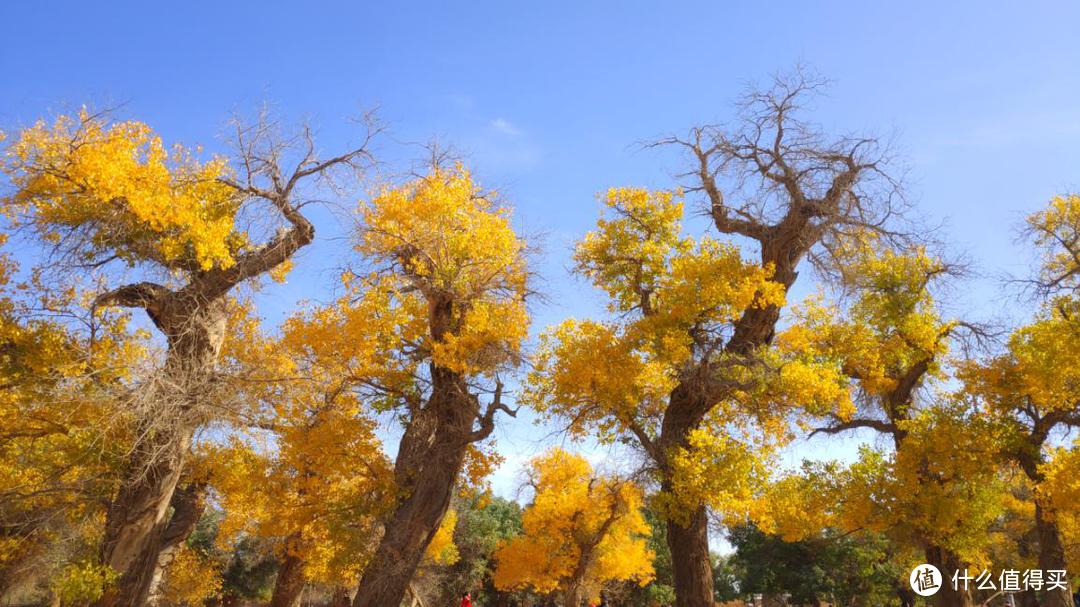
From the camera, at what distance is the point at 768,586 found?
96.2 feet

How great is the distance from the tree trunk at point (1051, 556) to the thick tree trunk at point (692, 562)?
7.36 meters

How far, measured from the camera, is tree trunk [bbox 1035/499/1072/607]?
471 inches

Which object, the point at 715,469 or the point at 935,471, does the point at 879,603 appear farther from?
the point at 715,469

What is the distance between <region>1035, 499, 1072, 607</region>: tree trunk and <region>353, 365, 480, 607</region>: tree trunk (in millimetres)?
11247

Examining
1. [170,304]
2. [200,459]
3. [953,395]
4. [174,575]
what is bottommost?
[174,575]

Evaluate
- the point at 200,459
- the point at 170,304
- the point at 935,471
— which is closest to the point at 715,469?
the point at 935,471

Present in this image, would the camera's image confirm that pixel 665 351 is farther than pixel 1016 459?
No

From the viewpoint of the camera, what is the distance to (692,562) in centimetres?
946

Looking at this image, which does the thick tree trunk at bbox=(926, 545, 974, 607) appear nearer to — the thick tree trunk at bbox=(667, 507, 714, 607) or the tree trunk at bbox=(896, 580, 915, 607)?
the thick tree trunk at bbox=(667, 507, 714, 607)

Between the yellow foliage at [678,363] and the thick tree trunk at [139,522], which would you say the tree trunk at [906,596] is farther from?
the thick tree trunk at [139,522]

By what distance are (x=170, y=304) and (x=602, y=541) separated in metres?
16.4

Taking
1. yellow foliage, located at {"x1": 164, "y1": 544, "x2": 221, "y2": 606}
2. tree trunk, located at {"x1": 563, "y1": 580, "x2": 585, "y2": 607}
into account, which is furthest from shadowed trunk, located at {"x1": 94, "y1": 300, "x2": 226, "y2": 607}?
tree trunk, located at {"x1": 563, "y1": 580, "x2": 585, "y2": 607}

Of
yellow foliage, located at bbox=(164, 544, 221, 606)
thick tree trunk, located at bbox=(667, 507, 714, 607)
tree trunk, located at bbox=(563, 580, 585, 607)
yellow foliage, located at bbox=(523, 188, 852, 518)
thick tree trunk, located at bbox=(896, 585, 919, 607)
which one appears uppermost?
yellow foliage, located at bbox=(523, 188, 852, 518)

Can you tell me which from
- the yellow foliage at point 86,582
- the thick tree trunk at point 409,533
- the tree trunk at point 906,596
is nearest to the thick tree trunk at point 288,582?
the thick tree trunk at point 409,533
